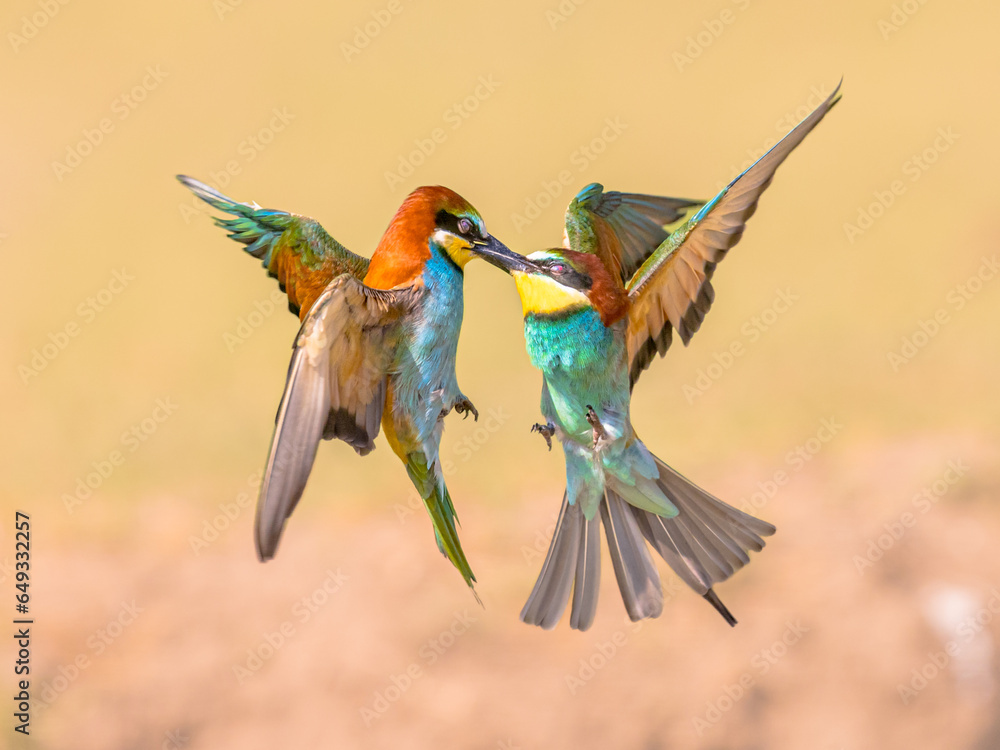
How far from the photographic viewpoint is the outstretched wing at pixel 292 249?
A: 2172mm

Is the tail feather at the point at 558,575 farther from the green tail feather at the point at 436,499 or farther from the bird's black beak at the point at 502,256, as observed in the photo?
the bird's black beak at the point at 502,256

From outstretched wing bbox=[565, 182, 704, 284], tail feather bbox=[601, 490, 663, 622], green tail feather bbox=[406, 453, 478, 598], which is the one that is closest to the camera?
green tail feather bbox=[406, 453, 478, 598]

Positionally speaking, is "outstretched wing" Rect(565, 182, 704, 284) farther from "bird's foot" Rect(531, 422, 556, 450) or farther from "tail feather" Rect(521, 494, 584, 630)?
"tail feather" Rect(521, 494, 584, 630)

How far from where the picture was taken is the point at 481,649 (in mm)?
5629

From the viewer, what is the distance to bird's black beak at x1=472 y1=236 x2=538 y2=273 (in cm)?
196

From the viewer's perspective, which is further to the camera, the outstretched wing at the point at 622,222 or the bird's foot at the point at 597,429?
the outstretched wing at the point at 622,222

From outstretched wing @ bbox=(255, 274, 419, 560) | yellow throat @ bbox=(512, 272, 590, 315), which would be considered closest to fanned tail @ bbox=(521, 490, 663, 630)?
yellow throat @ bbox=(512, 272, 590, 315)

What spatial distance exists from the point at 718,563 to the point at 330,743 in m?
3.52

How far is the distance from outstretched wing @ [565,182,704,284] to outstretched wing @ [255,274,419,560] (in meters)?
0.60

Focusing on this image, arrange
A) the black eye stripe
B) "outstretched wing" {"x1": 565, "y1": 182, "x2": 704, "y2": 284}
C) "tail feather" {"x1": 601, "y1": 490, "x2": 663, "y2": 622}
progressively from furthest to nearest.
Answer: "outstretched wing" {"x1": 565, "y1": 182, "x2": 704, "y2": 284} < "tail feather" {"x1": 601, "y1": 490, "x2": 663, "y2": 622} < the black eye stripe

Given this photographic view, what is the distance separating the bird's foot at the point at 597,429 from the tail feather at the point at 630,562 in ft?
0.83

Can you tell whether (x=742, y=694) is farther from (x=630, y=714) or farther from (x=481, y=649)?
(x=481, y=649)

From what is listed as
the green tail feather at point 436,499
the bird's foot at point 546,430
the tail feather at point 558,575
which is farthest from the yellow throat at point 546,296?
the tail feather at point 558,575

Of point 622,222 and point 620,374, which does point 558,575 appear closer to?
point 620,374
